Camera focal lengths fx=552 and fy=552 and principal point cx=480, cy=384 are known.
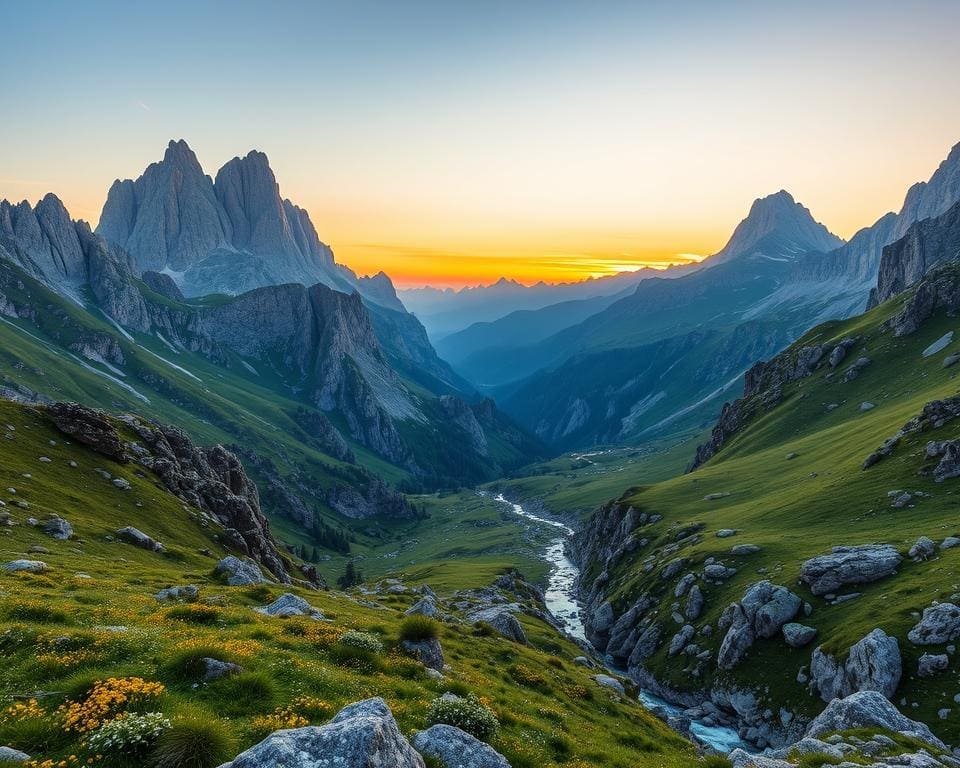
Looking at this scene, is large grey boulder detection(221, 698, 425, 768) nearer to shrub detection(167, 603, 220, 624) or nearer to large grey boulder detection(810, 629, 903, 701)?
shrub detection(167, 603, 220, 624)

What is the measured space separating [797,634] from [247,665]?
57940 mm

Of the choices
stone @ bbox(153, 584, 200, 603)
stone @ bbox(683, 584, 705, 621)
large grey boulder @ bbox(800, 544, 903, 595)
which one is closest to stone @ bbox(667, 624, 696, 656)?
stone @ bbox(683, 584, 705, 621)

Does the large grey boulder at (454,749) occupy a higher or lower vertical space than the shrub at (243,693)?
lower

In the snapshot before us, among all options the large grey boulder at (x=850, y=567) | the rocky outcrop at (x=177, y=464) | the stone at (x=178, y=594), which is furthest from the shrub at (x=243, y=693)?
the large grey boulder at (x=850, y=567)

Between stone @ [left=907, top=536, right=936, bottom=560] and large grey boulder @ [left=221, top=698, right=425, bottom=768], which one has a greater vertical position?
large grey boulder @ [left=221, top=698, right=425, bottom=768]

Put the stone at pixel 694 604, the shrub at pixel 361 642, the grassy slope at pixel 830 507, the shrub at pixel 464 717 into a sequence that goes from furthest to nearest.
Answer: the stone at pixel 694 604 < the grassy slope at pixel 830 507 < the shrub at pixel 361 642 < the shrub at pixel 464 717

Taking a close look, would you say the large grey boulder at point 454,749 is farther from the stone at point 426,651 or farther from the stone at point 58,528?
the stone at point 58,528

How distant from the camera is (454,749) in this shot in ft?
52.7

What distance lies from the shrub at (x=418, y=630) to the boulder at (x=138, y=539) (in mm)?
41293

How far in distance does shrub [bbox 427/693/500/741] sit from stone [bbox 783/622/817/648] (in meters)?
50.9

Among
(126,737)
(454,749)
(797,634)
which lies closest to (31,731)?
(126,737)

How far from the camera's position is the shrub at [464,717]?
1856 centimetres

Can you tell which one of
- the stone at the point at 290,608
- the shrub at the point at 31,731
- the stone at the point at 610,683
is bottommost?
the stone at the point at 610,683

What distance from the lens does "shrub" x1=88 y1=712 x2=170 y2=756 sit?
12.1 metres
